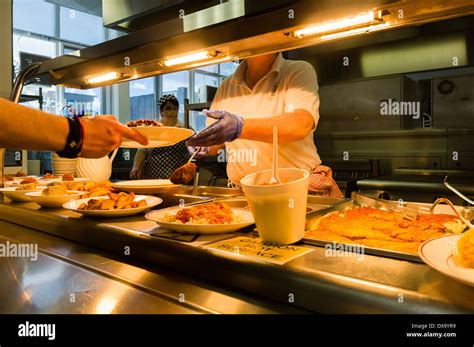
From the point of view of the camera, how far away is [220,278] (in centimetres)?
96

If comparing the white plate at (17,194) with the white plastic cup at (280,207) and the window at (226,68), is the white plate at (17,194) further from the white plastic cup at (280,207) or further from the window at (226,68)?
the window at (226,68)

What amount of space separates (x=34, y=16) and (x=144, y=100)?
284 centimetres

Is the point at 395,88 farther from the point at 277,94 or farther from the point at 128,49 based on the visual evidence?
the point at 128,49

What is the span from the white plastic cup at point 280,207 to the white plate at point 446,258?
31 cm

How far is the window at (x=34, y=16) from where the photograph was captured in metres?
6.88

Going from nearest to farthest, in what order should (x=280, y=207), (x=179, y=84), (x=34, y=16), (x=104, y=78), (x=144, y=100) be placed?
1. (x=280, y=207)
2. (x=104, y=78)
3. (x=34, y=16)
4. (x=144, y=100)
5. (x=179, y=84)

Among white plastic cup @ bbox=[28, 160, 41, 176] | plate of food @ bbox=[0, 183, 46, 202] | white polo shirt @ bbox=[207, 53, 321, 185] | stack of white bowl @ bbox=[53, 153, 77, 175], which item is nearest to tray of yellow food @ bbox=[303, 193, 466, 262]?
white polo shirt @ bbox=[207, 53, 321, 185]

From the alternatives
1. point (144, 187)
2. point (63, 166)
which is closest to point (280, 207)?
point (144, 187)

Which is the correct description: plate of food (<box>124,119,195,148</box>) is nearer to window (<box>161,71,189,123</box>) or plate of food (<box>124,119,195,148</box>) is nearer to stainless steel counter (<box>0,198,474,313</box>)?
stainless steel counter (<box>0,198,474,313</box>)

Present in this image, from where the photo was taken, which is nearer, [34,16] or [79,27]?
[34,16]

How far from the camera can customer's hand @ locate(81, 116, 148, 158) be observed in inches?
48.4

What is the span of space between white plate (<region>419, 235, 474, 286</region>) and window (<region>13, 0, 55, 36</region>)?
26.2ft

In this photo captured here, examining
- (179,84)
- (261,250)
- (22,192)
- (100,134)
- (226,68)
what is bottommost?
(261,250)

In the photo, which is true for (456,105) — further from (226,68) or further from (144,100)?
(226,68)
